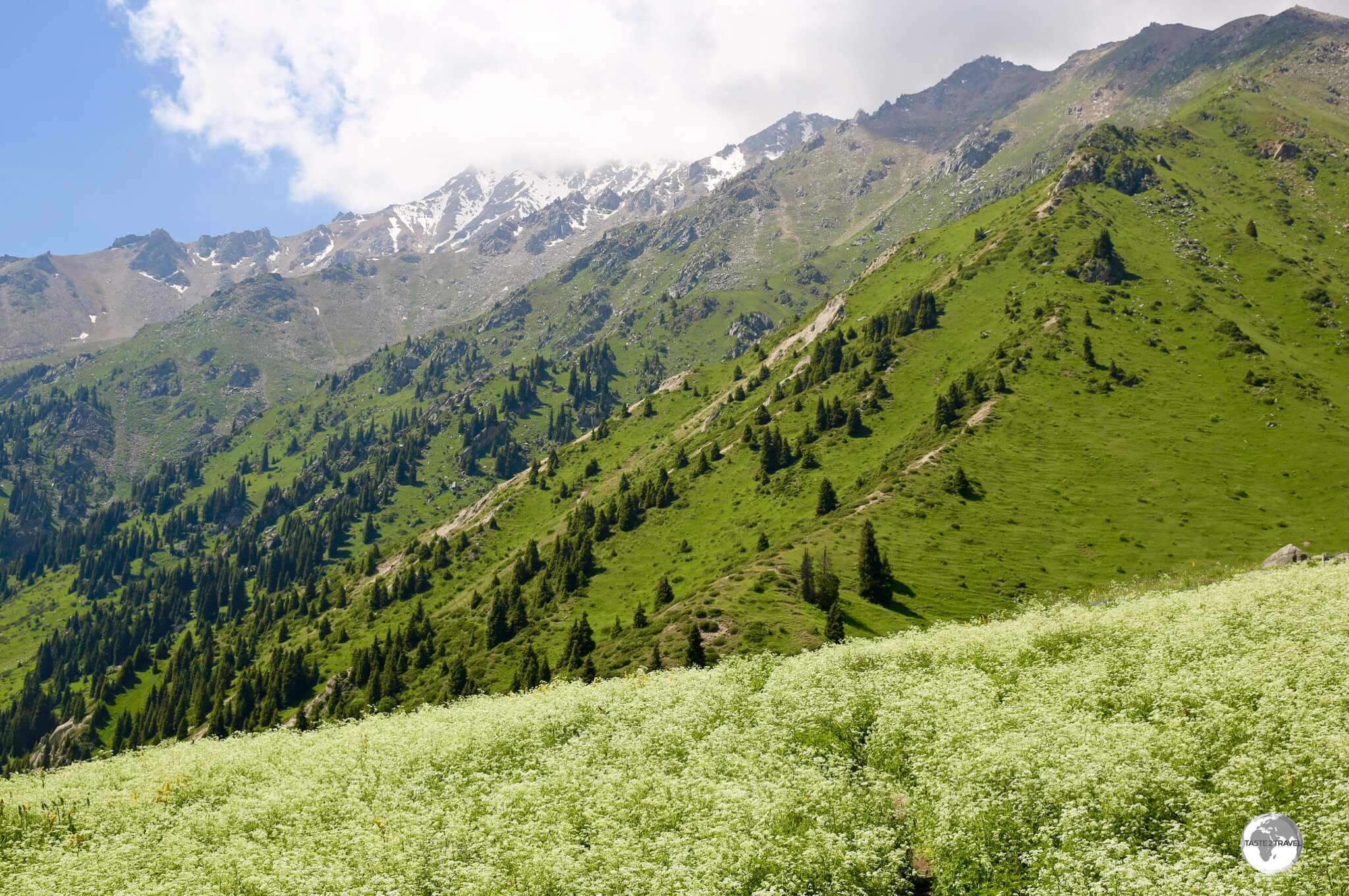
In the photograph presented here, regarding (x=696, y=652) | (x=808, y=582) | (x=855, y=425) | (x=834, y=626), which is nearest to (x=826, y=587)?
(x=808, y=582)

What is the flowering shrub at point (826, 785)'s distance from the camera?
25.5m

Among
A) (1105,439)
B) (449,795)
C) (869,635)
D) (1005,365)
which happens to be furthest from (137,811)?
(1005,365)

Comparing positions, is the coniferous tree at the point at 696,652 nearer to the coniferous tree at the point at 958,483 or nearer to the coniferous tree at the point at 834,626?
the coniferous tree at the point at 834,626

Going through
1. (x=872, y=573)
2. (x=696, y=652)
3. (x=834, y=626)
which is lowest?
(x=834, y=626)

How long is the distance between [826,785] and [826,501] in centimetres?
11734

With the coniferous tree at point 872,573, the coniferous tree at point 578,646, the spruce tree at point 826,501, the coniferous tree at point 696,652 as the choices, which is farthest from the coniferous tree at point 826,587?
the spruce tree at point 826,501

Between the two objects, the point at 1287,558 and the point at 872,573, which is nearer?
the point at 1287,558

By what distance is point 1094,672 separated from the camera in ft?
128

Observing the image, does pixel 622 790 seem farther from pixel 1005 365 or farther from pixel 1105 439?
pixel 1005 365

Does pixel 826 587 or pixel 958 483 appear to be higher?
pixel 958 483

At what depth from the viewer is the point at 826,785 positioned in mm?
30750

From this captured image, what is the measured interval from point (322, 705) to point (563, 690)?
450ft

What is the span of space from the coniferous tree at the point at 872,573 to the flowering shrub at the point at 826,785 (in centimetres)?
4751

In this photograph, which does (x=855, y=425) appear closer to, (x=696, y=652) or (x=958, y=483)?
(x=958, y=483)
